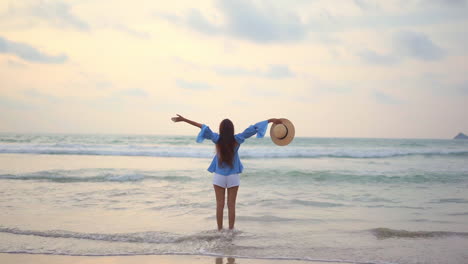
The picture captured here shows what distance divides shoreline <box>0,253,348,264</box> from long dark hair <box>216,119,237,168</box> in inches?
55.6

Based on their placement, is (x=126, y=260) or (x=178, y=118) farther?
(x=178, y=118)

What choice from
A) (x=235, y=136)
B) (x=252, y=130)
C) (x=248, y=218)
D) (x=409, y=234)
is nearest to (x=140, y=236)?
(x=235, y=136)

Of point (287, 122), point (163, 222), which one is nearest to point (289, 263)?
point (287, 122)

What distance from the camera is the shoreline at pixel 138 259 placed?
4848 mm

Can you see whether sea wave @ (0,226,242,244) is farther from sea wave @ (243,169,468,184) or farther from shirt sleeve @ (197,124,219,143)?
sea wave @ (243,169,468,184)

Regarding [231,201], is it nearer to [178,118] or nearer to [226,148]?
[226,148]

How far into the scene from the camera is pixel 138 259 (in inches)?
195

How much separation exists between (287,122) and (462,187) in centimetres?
808

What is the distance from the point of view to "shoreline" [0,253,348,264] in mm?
4848

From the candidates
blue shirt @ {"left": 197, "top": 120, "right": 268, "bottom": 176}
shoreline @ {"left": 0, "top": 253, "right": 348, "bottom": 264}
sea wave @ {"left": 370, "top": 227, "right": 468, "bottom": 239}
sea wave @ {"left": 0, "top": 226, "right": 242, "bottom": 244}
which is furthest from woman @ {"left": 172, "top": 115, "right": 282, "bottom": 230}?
sea wave @ {"left": 370, "top": 227, "right": 468, "bottom": 239}

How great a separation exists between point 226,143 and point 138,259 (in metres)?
1.93

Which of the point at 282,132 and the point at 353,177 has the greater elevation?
the point at 282,132

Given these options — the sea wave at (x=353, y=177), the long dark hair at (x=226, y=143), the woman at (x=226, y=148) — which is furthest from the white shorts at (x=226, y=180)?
the sea wave at (x=353, y=177)

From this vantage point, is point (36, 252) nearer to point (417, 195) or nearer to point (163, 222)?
point (163, 222)
